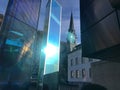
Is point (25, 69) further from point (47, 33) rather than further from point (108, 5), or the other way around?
point (108, 5)

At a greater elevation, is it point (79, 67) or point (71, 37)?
point (71, 37)

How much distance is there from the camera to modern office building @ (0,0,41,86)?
32.3ft

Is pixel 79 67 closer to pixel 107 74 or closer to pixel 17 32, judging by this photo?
pixel 17 32

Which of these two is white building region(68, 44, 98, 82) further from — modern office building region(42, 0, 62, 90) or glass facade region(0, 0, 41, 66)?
glass facade region(0, 0, 41, 66)

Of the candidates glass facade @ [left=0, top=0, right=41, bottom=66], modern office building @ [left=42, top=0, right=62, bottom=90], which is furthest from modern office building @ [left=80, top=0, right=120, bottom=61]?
modern office building @ [left=42, top=0, right=62, bottom=90]

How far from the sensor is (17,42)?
11.6m

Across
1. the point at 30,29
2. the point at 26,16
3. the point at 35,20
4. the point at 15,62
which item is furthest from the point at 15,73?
the point at 35,20

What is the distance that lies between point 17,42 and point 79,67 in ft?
72.6

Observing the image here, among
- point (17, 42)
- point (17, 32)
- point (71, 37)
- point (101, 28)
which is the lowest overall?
point (101, 28)

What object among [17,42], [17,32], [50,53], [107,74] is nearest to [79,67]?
[50,53]

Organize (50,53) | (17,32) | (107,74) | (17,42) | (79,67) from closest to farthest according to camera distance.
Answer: (107,74) → (17,32) → (17,42) → (50,53) → (79,67)

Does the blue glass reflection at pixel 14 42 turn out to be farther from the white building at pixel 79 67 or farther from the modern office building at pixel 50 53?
the white building at pixel 79 67

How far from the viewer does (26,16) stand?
1312cm

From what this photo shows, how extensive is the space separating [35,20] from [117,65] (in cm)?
1179
